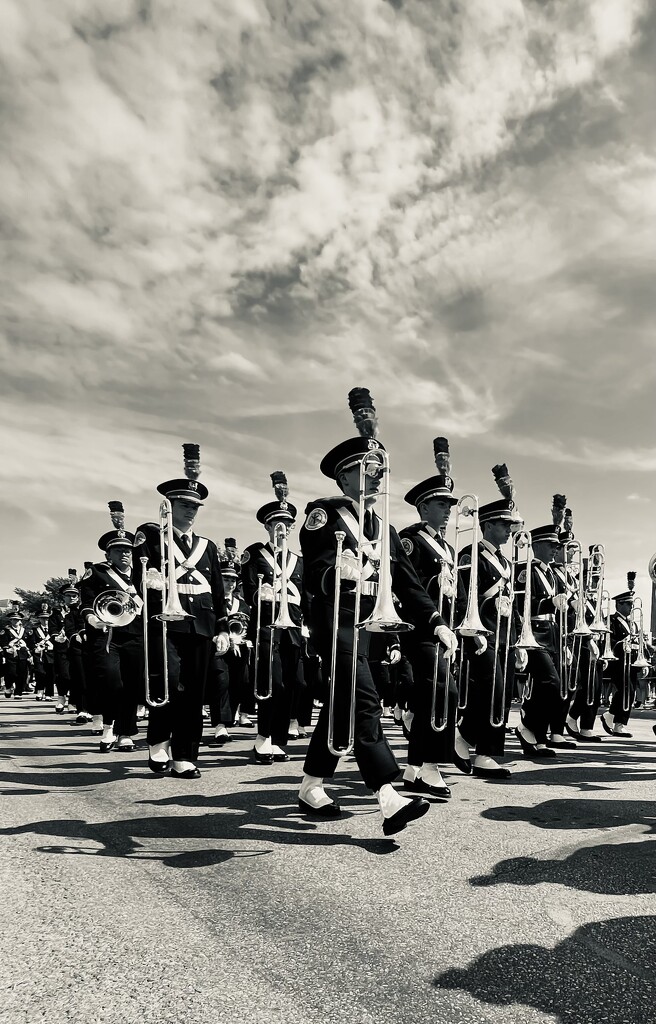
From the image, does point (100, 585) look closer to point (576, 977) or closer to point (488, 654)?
point (488, 654)

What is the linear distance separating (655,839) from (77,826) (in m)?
3.39

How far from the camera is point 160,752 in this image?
7.23 m

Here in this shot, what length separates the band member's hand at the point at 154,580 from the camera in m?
7.29

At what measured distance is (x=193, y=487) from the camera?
25.4 ft

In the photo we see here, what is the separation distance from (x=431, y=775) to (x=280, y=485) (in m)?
4.72

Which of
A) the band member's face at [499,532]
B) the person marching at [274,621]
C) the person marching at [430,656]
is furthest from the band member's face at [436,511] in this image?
the person marching at [274,621]

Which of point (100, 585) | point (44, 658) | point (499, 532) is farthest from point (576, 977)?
point (44, 658)

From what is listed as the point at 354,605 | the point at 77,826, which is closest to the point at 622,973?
the point at 354,605

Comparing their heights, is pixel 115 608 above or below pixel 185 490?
below

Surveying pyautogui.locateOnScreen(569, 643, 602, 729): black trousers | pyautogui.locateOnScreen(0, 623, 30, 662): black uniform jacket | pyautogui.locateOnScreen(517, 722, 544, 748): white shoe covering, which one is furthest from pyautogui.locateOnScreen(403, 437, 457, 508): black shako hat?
pyautogui.locateOnScreen(0, 623, 30, 662): black uniform jacket

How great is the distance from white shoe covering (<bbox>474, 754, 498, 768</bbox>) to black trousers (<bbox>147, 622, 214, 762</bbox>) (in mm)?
2445

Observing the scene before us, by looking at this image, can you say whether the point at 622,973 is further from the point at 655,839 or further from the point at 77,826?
the point at 77,826

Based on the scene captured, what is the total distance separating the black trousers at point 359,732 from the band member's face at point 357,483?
1135 mm

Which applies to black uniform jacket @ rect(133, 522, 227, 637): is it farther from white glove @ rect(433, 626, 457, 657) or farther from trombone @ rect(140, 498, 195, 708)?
white glove @ rect(433, 626, 457, 657)
